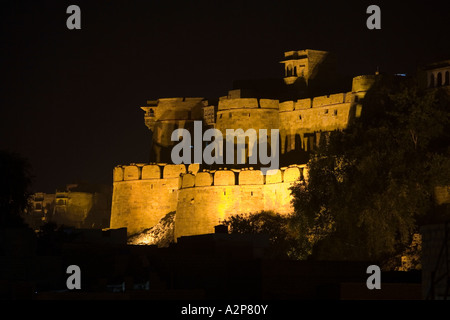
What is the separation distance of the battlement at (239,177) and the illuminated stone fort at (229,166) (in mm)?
45

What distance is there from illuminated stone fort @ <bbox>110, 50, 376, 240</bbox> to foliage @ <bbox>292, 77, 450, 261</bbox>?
917 centimetres

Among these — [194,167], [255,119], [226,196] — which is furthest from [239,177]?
[255,119]

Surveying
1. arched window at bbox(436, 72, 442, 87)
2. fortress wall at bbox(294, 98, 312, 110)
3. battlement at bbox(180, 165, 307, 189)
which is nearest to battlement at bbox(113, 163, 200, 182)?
battlement at bbox(180, 165, 307, 189)

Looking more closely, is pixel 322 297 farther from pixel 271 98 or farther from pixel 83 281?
pixel 271 98

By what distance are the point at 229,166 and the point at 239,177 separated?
495 centimetres

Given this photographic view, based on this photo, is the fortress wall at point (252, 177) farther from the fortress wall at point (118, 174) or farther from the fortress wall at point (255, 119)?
the fortress wall at point (118, 174)

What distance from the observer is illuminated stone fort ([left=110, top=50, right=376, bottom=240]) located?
54750 millimetres

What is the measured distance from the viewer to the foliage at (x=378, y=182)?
38.2 metres

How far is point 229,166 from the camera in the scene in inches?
2361

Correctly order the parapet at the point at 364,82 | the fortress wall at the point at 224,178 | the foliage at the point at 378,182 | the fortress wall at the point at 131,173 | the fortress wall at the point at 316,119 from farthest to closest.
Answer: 1. the fortress wall at the point at 131,173
2. the fortress wall at the point at 316,119
3. the fortress wall at the point at 224,178
4. the parapet at the point at 364,82
5. the foliage at the point at 378,182

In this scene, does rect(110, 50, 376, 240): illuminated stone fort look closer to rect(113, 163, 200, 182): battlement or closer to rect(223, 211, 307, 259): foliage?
rect(113, 163, 200, 182): battlement

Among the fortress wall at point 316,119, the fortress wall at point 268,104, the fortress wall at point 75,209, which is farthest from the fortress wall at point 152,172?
the fortress wall at point 75,209

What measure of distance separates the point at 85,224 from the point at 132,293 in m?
59.0
